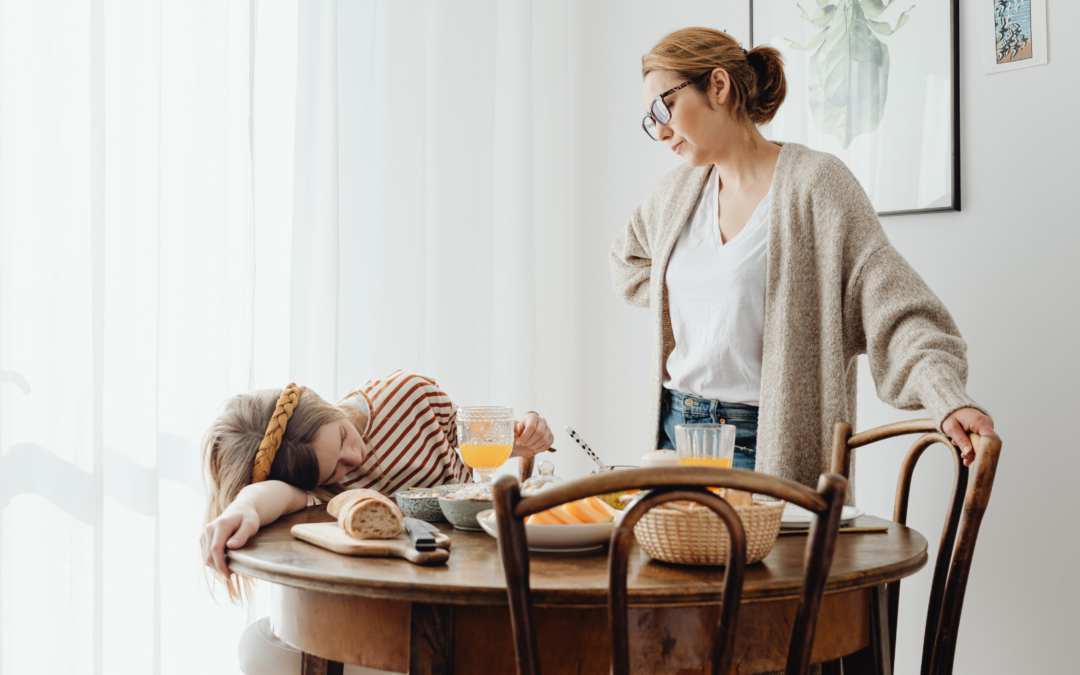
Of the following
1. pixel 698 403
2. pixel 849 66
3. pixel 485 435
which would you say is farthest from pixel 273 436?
pixel 849 66

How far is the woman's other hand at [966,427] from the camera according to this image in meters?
1.25

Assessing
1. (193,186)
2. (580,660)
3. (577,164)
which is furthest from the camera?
(577,164)

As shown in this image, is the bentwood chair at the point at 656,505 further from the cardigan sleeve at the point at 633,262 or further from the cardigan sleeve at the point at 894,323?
the cardigan sleeve at the point at 633,262

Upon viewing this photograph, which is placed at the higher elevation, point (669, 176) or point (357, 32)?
point (357, 32)

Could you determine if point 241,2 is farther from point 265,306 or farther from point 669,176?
point 669,176

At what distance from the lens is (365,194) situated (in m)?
2.29

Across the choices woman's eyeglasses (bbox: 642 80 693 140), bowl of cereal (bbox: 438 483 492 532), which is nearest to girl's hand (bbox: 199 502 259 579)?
bowl of cereal (bbox: 438 483 492 532)

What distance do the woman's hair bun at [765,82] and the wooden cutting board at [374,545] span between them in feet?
4.02

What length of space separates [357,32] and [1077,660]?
2334mm

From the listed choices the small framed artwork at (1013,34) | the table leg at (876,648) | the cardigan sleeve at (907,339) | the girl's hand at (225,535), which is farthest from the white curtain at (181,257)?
the small framed artwork at (1013,34)

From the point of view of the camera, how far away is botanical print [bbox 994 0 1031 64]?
1945mm

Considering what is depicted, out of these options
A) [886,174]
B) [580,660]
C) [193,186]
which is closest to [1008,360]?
[886,174]

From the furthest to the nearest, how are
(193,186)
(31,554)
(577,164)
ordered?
(577,164), (193,186), (31,554)

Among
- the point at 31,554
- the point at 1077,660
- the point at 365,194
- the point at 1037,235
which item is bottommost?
the point at 1077,660
